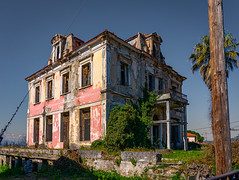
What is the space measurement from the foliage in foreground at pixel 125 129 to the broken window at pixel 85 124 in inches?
99.1

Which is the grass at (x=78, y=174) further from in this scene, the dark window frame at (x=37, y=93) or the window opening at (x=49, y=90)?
the dark window frame at (x=37, y=93)

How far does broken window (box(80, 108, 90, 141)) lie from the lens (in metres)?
15.4

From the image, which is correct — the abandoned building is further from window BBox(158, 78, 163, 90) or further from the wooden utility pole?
the wooden utility pole

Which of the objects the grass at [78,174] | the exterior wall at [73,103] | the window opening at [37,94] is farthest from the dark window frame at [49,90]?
the grass at [78,174]

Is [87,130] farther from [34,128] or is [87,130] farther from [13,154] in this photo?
[34,128]

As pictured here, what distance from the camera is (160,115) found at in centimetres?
1852

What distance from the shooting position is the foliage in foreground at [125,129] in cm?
1241

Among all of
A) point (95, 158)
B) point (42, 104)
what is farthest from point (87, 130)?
point (42, 104)

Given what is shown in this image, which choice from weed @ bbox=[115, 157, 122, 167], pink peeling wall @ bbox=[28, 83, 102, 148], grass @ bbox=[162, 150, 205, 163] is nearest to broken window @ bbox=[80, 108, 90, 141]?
pink peeling wall @ bbox=[28, 83, 102, 148]

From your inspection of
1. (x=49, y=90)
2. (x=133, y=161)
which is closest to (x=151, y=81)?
(x=49, y=90)

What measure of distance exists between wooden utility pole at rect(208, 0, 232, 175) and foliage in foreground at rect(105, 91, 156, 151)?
26.7 feet

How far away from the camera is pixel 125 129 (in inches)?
503

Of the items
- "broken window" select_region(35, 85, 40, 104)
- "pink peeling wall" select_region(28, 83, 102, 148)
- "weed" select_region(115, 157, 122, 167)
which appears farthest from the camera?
"broken window" select_region(35, 85, 40, 104)

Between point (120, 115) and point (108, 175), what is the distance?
4383mm
